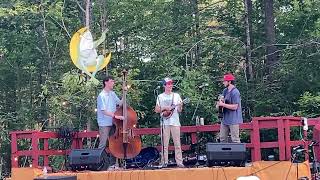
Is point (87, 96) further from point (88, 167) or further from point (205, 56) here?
point (88, 167)

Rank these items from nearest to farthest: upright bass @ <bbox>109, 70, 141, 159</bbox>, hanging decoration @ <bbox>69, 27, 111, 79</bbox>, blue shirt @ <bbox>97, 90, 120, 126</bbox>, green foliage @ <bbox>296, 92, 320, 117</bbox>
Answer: upright bass @ <bbox>109, 70, 141, 159</bbox> < blue shirt @ <bbox>97, 90, 120, 126</bbox> < green foliage @ <bbox>296, 92, 320, 117</bbox> < hanging decoration @ <bbox>69, 27, 111, 79</bbox>

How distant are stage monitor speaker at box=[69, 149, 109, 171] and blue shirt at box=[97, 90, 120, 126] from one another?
490mm

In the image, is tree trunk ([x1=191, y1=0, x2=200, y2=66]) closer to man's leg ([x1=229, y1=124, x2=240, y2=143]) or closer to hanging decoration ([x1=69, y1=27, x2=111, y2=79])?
hanging decoration ([x1=69, y1=27, x2=111, y2=79])

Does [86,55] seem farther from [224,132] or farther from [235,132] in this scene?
[235,132]

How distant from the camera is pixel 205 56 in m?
14.9

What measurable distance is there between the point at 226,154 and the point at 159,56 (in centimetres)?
712

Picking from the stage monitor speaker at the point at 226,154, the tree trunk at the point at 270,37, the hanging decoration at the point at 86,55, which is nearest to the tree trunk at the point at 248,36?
the tree trunk at the point at 270,37

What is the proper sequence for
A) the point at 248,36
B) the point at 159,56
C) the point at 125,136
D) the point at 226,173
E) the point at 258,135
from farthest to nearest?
the point at 248,36
the point at 159,56
the point at 125,136
the point at 258,135
the point at 226,173

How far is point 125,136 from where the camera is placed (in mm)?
8750

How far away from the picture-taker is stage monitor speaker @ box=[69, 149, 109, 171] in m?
8.39

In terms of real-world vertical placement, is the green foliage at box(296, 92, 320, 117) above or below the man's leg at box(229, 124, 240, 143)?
above

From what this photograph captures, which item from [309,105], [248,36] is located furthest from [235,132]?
[248,36]

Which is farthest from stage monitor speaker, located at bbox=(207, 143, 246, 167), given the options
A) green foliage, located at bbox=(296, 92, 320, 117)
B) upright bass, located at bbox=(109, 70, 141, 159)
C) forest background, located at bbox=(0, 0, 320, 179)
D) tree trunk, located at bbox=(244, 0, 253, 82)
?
tree trunk, located at bbox=(244, 0, 253, 82)

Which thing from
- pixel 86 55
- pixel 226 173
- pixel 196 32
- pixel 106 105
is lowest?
pixel 226 173
